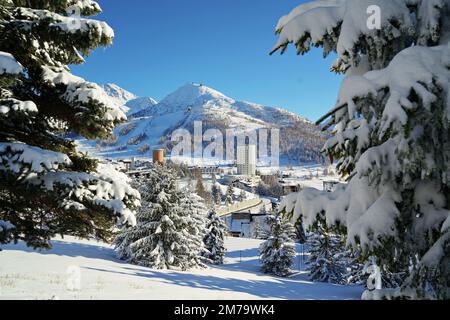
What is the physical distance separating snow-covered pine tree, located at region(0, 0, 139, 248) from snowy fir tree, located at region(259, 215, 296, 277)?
34.1 metres

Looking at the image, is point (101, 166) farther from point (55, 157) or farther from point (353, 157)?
point (353, 157)

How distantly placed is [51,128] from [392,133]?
21.0 ft

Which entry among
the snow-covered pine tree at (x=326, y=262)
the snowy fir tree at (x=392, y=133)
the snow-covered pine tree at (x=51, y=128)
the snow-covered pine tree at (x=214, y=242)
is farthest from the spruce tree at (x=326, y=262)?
the snowy fir tree at (x=392, y=133)

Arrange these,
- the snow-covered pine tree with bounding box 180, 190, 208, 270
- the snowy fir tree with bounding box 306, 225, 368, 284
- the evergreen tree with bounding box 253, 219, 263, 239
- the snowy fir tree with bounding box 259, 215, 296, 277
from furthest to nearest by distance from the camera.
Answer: the evergreen tree with bounding box 253, 219, 263, 239, the snowy fir tree with bounding box 259, 215, 296, 277, the snowy fir tree with bounding box 306, 225, 368, 284, the snow-covered pine tree with bounding box 180, 190, 208, 270

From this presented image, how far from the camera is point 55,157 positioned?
512cm

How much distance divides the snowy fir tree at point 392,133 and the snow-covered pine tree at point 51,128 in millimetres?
3316

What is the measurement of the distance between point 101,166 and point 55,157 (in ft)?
4.86

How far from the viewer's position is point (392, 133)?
279 centimetres

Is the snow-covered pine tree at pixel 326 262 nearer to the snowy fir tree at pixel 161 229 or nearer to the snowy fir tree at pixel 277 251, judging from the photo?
the snowy fir tree at pixel 277 251

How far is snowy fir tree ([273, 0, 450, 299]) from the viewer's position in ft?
9.17

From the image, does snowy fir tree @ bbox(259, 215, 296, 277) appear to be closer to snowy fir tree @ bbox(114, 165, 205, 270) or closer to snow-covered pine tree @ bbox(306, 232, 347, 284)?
snow-covered pine tree @ bbox(306, 232, 347, 284)

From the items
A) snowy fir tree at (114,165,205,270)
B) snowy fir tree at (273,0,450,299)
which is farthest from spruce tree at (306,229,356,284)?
snowy fir tree at (273,0,450,299)

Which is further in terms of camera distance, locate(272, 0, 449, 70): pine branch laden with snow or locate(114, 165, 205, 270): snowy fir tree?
locate(114, 165, 205, 270): snowy fir tree
